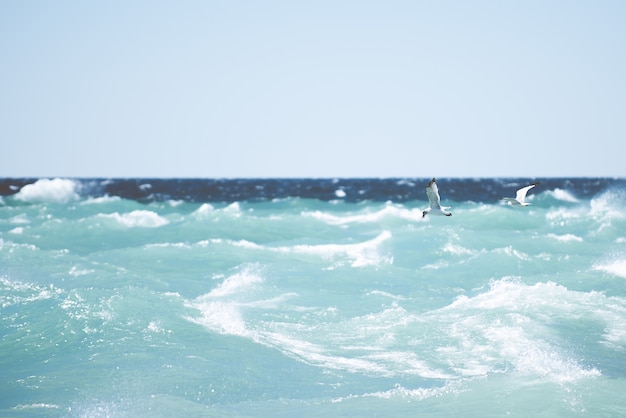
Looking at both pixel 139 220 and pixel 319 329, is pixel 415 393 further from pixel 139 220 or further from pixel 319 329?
pixel 139 220

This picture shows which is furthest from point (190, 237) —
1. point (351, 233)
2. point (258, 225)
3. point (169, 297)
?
point (169, 297)

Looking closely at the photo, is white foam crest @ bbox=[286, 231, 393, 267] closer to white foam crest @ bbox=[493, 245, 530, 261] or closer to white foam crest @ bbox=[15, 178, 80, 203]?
white foam crest @ bbox=[493, 245, 530, 261]

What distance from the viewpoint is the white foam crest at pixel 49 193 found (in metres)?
52.6

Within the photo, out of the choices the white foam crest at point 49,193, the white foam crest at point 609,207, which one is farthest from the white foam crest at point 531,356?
the white foam crest at point 49,193

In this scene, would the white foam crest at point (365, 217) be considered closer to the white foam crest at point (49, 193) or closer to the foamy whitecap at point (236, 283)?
the foamy whitecap at point (236, 283)

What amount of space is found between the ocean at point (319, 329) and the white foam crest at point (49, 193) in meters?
29.3

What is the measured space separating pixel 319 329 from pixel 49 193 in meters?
48.0

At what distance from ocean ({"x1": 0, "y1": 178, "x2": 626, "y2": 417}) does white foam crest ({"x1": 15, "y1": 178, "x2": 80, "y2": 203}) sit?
1152 inches

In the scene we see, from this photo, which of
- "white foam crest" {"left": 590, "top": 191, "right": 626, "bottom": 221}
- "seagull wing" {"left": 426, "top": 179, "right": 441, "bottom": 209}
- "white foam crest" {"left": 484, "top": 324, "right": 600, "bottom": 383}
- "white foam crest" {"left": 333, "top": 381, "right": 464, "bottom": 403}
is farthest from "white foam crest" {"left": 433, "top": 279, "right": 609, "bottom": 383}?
"white foam crest" {"left": 590, "top": 191, "right": 626, "bottom": 221}

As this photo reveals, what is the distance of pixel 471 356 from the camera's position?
11273mm

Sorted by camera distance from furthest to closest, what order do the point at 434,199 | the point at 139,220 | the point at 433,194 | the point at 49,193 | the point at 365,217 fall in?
the point at 49,193
the point at 365,217
the point at 139,220
the point at 434,199
the point at 433,194

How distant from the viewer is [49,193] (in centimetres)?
5547

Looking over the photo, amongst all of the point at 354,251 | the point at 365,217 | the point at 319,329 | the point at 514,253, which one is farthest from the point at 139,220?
the point at 319,329

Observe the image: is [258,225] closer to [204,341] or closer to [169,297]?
[169,297]
